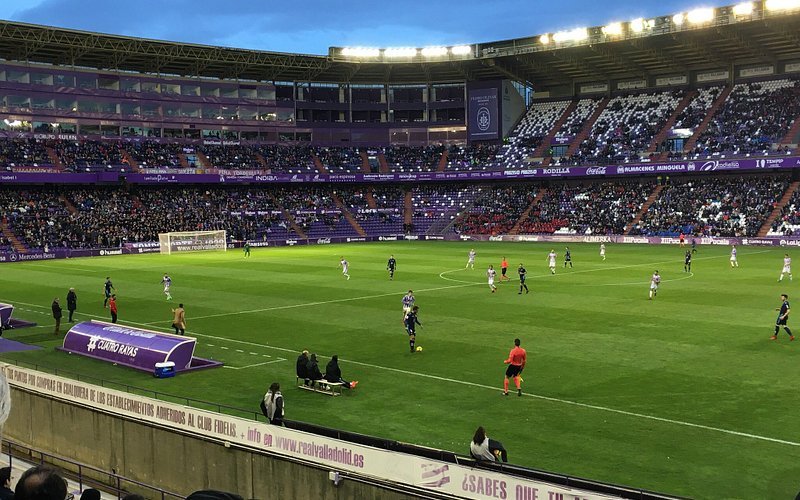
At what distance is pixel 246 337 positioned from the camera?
28828mm

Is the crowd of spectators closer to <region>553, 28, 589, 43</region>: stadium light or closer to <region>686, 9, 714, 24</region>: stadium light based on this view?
<region>686, 9, 714, 24</region>: stadium light

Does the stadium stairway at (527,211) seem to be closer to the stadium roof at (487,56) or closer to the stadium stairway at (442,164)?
the stadium stairway at (442,164)

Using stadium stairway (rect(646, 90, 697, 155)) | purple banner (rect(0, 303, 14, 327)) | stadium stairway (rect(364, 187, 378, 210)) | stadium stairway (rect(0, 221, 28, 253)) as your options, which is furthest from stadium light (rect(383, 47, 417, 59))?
purple banner (rect(0, 303, 14, 327))

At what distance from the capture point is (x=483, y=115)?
101 m

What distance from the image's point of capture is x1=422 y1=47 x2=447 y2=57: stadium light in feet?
312

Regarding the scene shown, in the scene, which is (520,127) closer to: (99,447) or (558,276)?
(558,276)

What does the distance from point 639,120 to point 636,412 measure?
77066mm

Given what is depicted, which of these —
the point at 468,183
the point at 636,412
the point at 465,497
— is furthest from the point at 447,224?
the point at 465,497

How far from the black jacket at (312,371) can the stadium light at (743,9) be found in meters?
67.6

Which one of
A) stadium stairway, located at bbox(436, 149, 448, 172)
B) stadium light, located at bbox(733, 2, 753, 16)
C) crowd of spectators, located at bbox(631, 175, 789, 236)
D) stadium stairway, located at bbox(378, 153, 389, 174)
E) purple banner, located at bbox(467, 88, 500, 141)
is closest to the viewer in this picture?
crowd of spectators, located at bbox(631, 175, 789, 236)

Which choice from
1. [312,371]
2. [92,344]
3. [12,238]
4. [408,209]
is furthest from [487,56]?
[312,371]

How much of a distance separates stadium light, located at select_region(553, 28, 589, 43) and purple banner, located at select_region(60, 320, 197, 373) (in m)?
69.6

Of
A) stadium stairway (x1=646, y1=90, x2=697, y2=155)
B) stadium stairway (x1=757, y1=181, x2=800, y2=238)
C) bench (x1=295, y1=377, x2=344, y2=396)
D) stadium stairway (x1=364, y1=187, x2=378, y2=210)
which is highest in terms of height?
stadium stairway (x1=646, y1=90, x2=697, y2=155)

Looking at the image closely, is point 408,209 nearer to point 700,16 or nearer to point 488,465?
point 700,16
